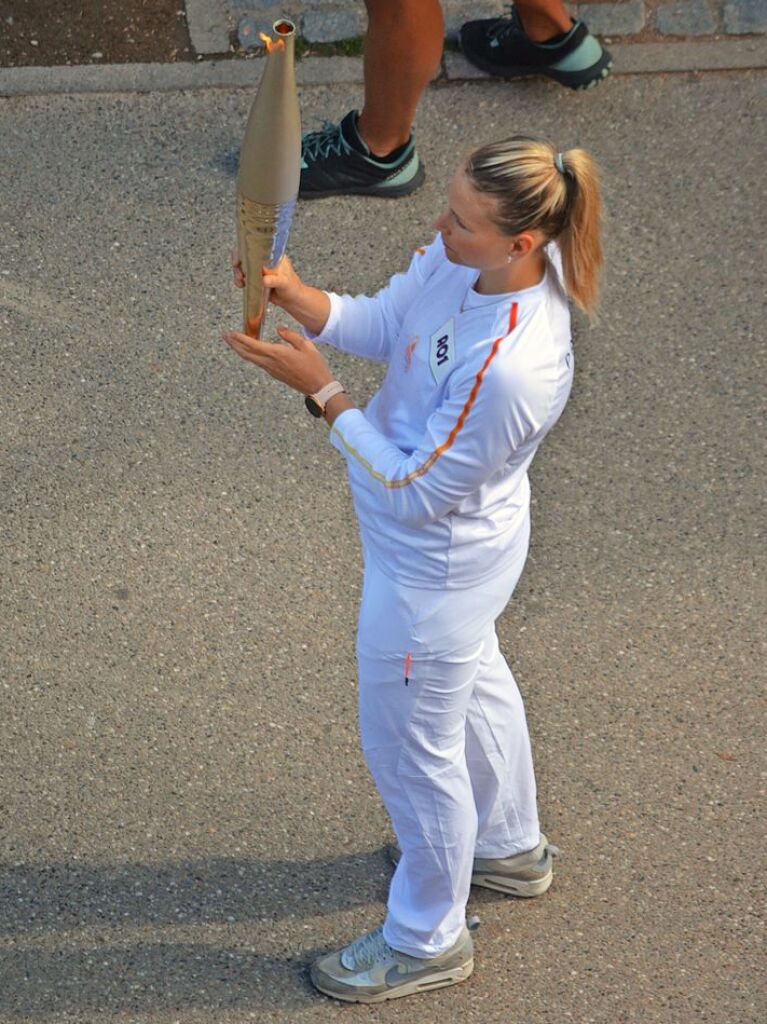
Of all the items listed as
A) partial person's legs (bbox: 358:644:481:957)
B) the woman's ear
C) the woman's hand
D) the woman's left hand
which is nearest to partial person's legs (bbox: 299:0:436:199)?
the woman's hand

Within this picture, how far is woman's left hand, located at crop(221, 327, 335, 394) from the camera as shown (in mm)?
2701

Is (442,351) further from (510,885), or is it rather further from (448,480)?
(510,885)

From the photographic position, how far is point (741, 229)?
4.89 metres

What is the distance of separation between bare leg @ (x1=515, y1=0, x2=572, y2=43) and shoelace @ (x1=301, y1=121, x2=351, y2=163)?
84 cm

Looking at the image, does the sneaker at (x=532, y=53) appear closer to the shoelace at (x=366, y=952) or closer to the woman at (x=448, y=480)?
the woman at (x=448, y=480)

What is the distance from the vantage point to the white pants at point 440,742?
2695mm

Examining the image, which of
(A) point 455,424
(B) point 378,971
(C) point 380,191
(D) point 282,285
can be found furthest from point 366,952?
(C) point 380,191

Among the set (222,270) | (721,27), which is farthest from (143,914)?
(721,27)

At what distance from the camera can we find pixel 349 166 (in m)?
4.79

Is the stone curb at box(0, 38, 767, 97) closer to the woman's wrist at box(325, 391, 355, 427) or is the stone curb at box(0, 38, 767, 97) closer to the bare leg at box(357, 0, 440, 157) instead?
the bare leg at box(357, 0, 440, 157)

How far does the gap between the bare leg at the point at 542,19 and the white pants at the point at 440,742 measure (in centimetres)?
284

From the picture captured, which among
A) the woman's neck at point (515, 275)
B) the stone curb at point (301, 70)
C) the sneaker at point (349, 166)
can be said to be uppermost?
the woman's neck at point (515, 275)

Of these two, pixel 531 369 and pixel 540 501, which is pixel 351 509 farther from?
pixel 531 369

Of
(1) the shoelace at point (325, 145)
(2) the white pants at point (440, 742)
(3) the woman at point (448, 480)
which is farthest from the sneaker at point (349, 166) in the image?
(2) the white pants at point (440, 742)
